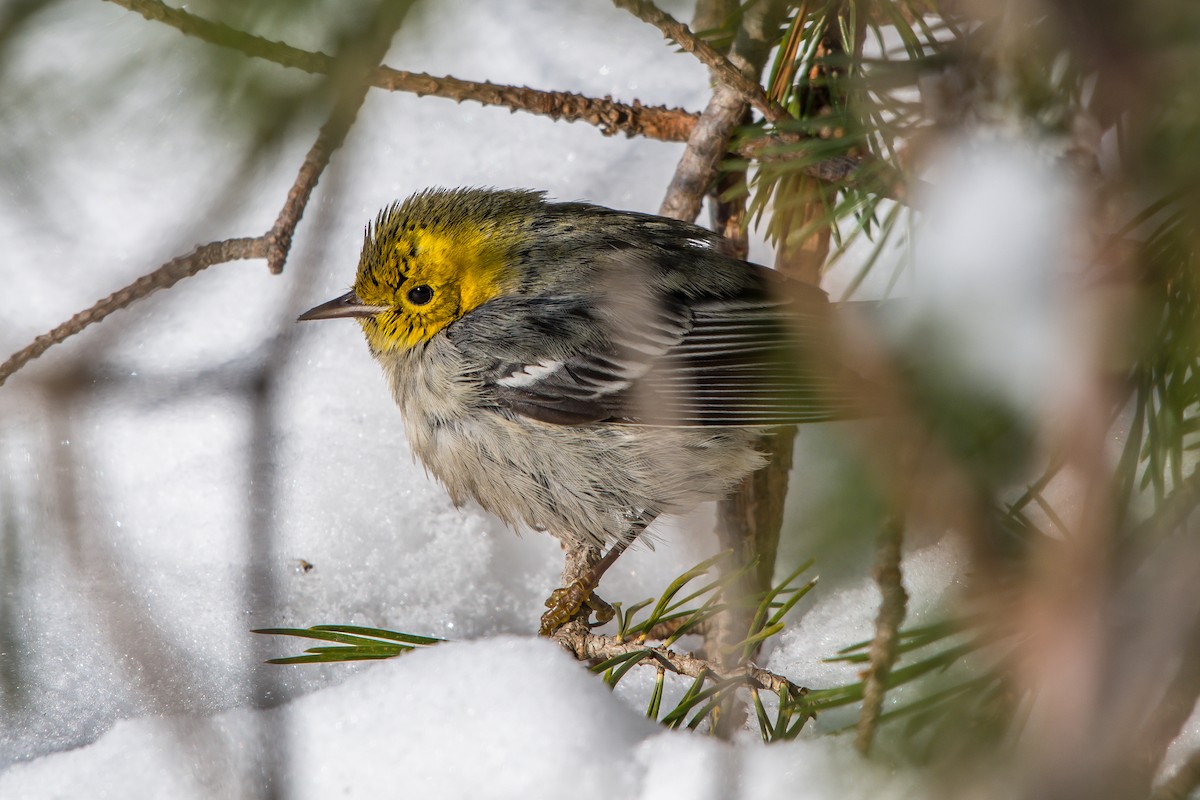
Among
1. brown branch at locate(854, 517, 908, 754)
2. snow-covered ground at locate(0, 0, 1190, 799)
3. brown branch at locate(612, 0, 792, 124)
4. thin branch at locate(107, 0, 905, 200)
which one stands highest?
brown branch at locate(612, 0, 792, 124)

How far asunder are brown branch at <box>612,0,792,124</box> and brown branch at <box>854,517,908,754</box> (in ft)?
2.71

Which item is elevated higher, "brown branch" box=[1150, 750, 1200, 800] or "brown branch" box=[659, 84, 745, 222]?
"brown branch" box=[659, 84, 745, 222]

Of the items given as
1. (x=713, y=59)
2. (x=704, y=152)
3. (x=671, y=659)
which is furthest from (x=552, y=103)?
(x=671, y=659)

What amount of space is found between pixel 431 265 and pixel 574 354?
38 centimetres

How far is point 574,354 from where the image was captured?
2.05 metres

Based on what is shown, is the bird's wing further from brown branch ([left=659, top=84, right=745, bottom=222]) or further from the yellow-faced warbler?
brown branch ([left=659, top=84, right=745, bottom=222])

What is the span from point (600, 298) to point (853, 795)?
4.13 ft

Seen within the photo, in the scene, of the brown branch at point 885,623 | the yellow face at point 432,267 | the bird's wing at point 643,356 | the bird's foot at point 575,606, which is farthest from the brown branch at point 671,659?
Result: the yellow face at point 432,267

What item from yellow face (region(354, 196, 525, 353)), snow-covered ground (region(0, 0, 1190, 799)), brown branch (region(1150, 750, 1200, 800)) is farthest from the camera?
yellow face (region(354, 196, 525, 353))

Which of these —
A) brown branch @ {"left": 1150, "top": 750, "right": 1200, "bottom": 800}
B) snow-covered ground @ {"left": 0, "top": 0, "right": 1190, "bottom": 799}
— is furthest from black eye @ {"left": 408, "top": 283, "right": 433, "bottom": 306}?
brown branch @ {"left": 1150, "top": 750, "right": 1200, "bottom": 800}

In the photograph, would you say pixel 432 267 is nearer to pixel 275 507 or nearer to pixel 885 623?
pixel 275 507

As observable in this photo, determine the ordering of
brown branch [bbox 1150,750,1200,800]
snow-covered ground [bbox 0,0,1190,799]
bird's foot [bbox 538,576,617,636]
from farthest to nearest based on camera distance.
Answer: bird's foot [bbox 538,576,617,636], snow-covered ground [bbox 0,0,1190,799], brown branch [bbox 1150,750,1200,800]

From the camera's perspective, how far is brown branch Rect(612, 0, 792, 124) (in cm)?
147

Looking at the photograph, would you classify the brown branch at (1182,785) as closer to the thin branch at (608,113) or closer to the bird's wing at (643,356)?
the thin branch at (608,113)
